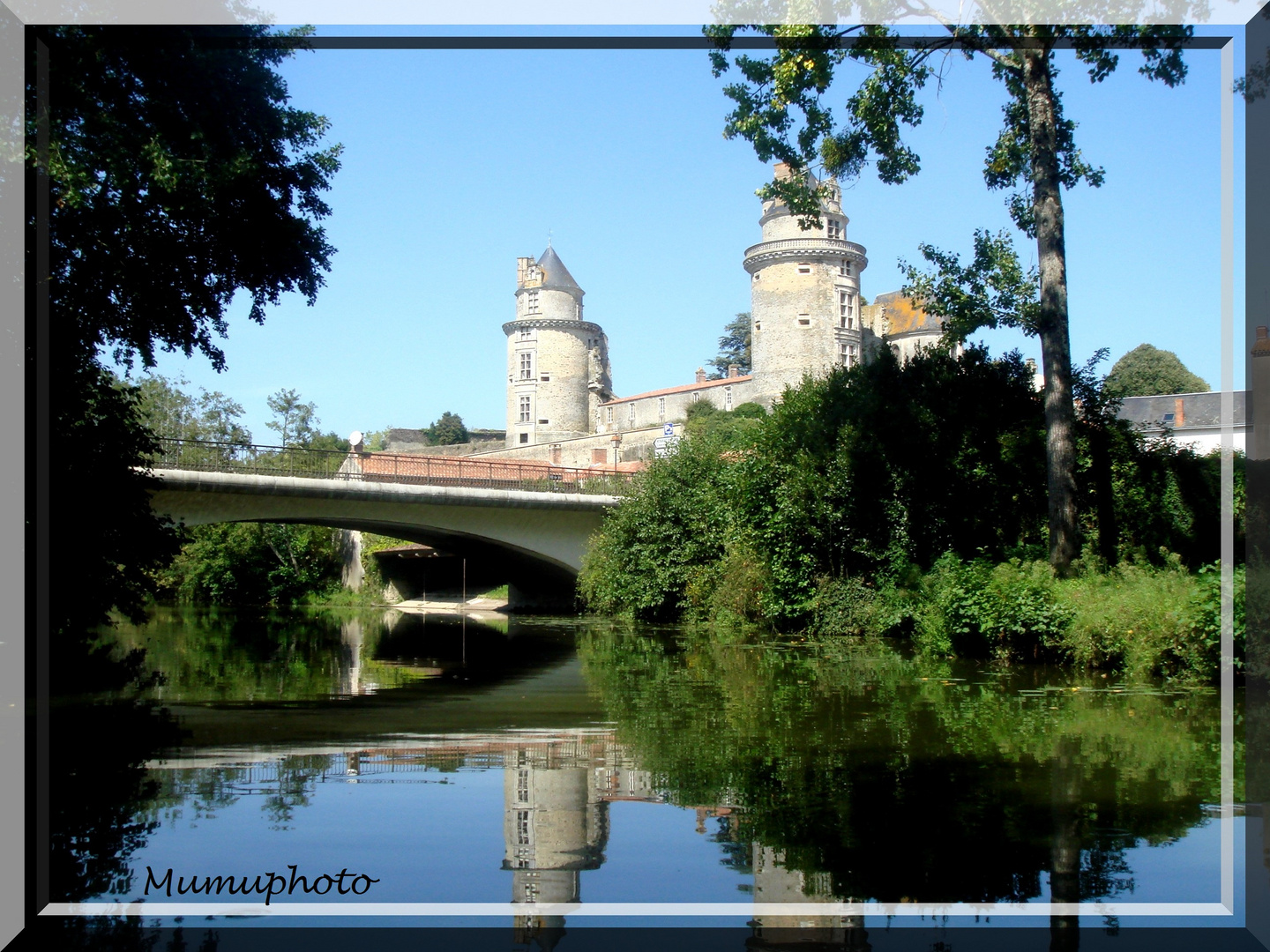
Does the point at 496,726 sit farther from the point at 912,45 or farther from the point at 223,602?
the point at 223,602

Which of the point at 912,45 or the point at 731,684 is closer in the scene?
the point at 731,684

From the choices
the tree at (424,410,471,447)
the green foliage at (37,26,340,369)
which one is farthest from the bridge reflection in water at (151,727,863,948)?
the tree at (424,410,471,447)

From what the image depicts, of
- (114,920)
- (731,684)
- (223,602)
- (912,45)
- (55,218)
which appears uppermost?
(912,45)

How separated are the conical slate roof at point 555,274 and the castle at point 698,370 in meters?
0.09

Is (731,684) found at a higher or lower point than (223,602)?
higher

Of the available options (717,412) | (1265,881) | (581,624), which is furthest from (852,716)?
(717,412)

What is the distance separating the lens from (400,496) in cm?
2959

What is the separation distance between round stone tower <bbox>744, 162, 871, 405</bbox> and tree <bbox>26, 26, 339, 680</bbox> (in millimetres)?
61836

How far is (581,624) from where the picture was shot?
94.7 feet

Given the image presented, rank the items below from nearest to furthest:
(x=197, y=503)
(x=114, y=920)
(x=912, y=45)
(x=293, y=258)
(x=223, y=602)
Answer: (x=114, y=920)
(x=293, y=258)
(x=912, y=45)
(x=197, y=503)
(x=223, y=602)

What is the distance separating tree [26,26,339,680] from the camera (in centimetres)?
809

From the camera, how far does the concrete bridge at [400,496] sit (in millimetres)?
26703

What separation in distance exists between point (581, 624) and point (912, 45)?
58.7 ft

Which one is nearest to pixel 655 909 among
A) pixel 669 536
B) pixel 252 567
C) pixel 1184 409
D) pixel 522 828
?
pixel 522 828
